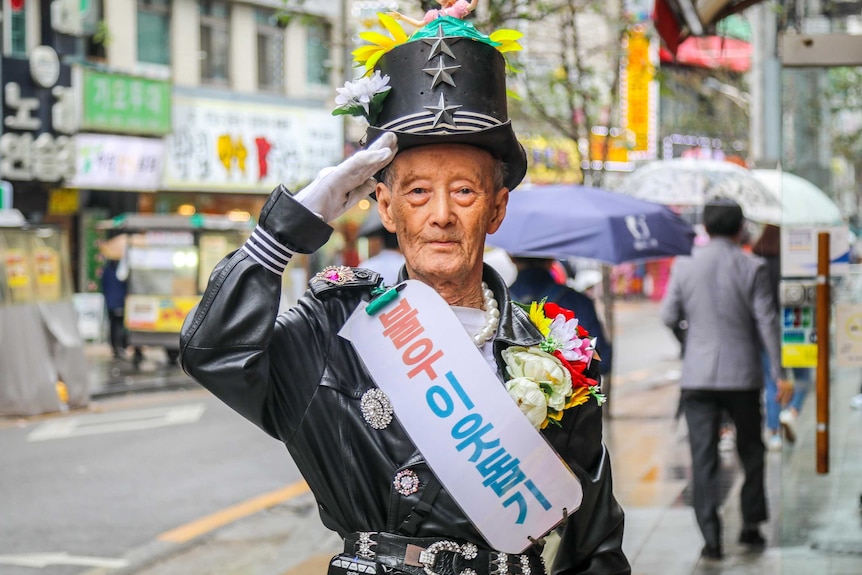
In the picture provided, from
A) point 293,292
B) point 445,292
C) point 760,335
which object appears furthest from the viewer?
point 293,292

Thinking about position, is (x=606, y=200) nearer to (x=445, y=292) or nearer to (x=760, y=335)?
(x=760, y=335)

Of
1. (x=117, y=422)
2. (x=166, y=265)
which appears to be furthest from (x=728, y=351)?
(x=166, y=265)

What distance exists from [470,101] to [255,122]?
22.9 metres

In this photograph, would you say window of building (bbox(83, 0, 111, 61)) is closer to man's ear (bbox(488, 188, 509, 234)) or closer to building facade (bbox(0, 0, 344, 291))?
building facade (bbox(0, 0, 344, 291))

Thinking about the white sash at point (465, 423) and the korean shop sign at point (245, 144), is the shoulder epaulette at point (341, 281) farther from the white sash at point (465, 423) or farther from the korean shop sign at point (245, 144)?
the korean shop sign at point (245, 144)

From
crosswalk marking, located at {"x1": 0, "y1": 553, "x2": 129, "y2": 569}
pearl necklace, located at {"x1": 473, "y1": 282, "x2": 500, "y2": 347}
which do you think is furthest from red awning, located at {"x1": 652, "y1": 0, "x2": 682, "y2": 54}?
crosswalk marking, located at {"x1": 0, "y1": 553, "x2": 129, "y2": 569}

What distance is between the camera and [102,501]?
837cm

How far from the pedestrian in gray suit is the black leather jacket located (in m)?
4.21

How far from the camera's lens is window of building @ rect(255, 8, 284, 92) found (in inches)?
1033

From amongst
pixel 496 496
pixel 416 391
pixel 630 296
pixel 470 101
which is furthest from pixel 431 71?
pixel 630 296

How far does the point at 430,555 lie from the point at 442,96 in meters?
0.96

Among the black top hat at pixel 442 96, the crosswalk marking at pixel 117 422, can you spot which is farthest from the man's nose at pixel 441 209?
the crosswalk marking at pixel 117 422

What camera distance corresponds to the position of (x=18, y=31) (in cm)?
2078

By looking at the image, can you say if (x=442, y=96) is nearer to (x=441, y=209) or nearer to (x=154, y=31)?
(x=441, y=209)
